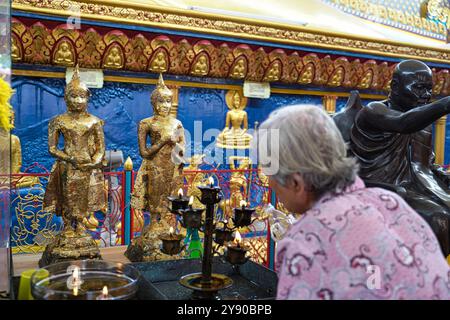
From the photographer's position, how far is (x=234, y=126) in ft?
14.7

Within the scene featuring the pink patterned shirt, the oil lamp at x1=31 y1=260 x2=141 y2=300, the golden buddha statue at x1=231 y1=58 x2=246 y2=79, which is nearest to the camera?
the pink patterned shirt

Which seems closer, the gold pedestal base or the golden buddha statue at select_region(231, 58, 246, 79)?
the gold pedestal base

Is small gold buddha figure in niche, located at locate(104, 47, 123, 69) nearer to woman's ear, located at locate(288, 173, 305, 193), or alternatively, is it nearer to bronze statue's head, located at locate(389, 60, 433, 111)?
bronze statue's head, located at locate(389, 60, 433, 111)

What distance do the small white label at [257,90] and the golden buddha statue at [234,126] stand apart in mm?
91

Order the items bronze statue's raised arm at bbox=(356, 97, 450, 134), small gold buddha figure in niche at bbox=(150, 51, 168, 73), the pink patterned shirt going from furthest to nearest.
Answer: small gold buddha figure in niche at bbox=(150, 51, 168, 73)
bronze statue's raised arm at bbox=(356, 97, 450, 134)
the pink patterned shirt

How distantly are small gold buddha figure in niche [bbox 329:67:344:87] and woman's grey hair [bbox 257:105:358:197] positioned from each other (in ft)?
12.7

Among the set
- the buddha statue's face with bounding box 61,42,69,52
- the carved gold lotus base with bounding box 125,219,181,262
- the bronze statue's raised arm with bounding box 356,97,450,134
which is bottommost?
the carved gold lotus base with bounding box 125,219,181,262

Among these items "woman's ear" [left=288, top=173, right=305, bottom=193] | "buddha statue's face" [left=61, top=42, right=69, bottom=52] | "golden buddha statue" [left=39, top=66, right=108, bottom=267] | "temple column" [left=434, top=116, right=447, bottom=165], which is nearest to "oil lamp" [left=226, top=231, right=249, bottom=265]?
"woman's ear" [left=288, top=173, right=305, bottom=193]

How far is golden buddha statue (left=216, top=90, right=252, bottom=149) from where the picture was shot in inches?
175

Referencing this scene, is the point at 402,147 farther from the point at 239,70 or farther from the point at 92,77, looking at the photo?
the point at 92,77

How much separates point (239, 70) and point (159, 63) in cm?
77

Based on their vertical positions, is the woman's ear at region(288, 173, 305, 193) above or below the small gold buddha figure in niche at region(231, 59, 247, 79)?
below

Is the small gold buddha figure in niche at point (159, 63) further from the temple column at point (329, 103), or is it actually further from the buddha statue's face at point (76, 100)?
the temple column at point (329, 103)

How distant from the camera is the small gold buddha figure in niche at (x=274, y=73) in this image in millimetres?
4359
